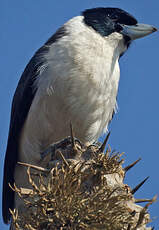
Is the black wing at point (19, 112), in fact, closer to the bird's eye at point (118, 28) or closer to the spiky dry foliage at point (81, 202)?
the bird's eye at point (118, 28)

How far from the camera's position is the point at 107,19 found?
718 cm

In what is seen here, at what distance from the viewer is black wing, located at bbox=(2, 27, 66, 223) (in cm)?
654

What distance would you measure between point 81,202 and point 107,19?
4446 mm

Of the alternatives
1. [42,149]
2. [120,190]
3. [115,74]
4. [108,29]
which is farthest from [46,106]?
[120,190]

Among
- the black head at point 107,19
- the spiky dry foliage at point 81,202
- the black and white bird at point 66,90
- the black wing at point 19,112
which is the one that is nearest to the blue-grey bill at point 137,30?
the black and white bird at point 66,90

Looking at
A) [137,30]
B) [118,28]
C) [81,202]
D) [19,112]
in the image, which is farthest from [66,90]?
[81,202]

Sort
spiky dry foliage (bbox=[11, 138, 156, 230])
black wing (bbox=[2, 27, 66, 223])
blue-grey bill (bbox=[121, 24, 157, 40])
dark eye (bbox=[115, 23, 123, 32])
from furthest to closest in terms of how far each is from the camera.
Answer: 1. dark eye (bbox=[115, 23, 123, 32])
2. blue-grey bill (bbox=[121, 24, 157, 40])
3. black wing (bbox=[2, 27, 66, 223])
4. spiky dry foliage (bbox=[11, 138, 156, 230])

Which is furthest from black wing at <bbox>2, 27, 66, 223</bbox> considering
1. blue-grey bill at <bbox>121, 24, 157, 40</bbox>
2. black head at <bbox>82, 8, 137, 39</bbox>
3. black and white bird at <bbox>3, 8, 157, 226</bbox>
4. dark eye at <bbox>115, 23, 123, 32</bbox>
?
blue-grey bill at <bbox>121, 24, 157, 40</bbox>

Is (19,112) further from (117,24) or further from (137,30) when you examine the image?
(137,30)

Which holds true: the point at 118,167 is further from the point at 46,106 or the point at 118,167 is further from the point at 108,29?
the point at 108,29

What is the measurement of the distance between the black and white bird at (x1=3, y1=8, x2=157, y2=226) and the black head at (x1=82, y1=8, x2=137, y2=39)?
0.02 metres

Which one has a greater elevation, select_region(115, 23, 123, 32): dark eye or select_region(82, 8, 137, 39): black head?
select_region(82, 8, 137, 39): black head

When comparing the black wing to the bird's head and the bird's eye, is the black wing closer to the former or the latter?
the bird's head

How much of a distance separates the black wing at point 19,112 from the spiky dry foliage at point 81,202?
2954 mm
